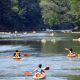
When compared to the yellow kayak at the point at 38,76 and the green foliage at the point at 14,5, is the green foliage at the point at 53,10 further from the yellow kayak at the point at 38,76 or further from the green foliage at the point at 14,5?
the yellow kayak at the point at 38,76

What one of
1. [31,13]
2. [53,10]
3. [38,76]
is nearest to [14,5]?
[31,13]

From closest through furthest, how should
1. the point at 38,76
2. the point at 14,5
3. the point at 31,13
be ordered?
the point at 38,76
the point at 14,5
the point at 31,13

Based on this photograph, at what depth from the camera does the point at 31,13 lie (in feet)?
654

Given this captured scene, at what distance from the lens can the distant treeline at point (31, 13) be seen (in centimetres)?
14080

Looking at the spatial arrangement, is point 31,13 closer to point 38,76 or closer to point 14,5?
point 14,5

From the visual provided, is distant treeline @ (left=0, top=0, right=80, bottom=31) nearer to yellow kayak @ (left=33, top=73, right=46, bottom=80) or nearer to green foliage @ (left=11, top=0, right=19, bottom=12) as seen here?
green foliage @ (left=11, top=0, right=19, bottom=12)

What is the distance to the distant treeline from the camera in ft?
462

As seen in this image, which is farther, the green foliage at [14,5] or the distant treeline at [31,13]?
the green foliage at [14,5]

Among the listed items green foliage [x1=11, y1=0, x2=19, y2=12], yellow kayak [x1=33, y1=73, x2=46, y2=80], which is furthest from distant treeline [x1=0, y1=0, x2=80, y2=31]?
yellow kayak [x1=33, y1=73, x2=46, y2=80]

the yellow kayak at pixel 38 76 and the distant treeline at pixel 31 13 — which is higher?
the distant treeline at pixel 31 13

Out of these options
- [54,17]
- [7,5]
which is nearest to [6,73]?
[54,17]

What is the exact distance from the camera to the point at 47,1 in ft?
474

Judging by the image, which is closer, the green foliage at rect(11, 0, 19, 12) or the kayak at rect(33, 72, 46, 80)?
Result: the kayak at rect(33, 72, 46, 80)

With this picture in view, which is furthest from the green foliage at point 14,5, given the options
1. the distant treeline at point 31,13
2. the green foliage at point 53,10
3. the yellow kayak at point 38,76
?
the yellow kayak at point 38,76
